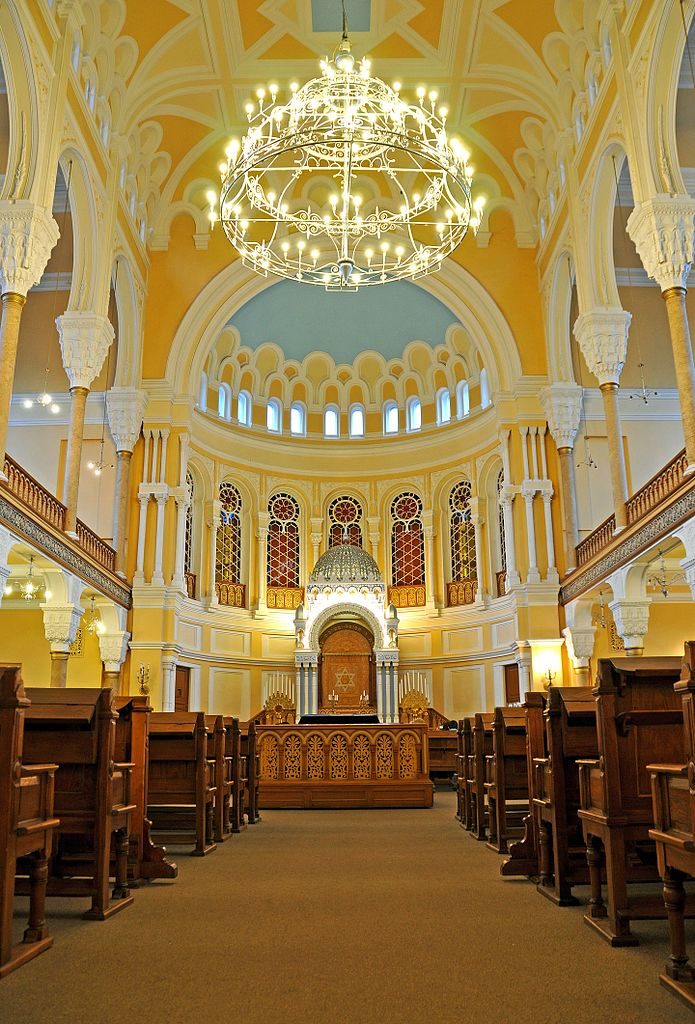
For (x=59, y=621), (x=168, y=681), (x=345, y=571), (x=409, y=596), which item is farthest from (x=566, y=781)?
(x=409, y=596)

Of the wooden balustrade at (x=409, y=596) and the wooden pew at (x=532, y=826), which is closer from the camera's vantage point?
the wooden pew at (x=532, y=826)

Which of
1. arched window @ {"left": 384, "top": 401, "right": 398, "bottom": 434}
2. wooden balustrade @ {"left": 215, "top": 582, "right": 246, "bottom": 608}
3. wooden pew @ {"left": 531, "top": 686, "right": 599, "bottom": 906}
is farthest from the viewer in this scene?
arched window @ {"left": 384, "top": 401, "right": 398, "bottom": 434}

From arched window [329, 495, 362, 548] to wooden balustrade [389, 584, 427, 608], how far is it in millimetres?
1755

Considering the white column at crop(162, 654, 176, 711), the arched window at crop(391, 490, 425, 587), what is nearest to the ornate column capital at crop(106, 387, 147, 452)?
the white column at crop(162, 654, 176, 711)

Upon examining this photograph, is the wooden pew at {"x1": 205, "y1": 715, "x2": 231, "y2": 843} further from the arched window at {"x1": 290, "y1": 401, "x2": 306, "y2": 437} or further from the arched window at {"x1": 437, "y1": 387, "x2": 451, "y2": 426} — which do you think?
the arched window at {"x1": 290, "y1": 401, "x2": 306, "y2": 437}

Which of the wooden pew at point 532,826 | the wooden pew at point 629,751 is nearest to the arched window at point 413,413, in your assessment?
the wooden pew at point 532,826

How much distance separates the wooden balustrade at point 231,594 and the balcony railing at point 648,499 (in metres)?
9.02

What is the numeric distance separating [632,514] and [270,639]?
11.0 meters

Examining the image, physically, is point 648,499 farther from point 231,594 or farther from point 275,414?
point 275,414

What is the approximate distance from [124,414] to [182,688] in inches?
246

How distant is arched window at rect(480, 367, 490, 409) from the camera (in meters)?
21.4

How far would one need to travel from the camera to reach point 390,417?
24062 millimetres

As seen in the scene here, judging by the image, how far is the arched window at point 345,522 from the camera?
77.6 ft

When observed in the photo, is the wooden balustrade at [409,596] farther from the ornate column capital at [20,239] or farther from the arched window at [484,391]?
the ornate column capital at [20,239]
